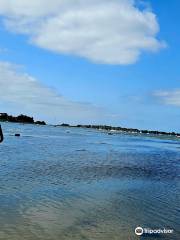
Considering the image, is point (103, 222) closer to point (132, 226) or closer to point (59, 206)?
point (132, 226)

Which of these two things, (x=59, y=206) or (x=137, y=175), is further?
(x=137, y=175)

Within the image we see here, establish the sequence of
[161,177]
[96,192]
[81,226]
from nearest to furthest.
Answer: [81,226] → [96,192] → [161,177]

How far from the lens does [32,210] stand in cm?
1560

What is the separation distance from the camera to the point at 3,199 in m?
17.1

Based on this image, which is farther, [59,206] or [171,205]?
[171,205]

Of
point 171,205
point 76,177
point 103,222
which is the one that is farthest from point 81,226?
point 76,177

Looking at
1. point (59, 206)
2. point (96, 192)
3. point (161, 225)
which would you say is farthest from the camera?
point (96, 192)

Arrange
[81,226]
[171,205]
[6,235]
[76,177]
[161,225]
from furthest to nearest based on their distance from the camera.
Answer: [76,177]
[171,205]
[161,225]
[81,226]
[6,235]

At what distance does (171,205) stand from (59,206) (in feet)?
17.8

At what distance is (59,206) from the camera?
1677cm

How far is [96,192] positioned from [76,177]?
5.07 m

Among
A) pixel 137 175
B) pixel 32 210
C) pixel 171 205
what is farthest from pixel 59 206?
pixel 137 175

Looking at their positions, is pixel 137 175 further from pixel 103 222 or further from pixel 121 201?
pixel 103 222

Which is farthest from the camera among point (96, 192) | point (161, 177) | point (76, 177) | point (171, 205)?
point (161, 177)
